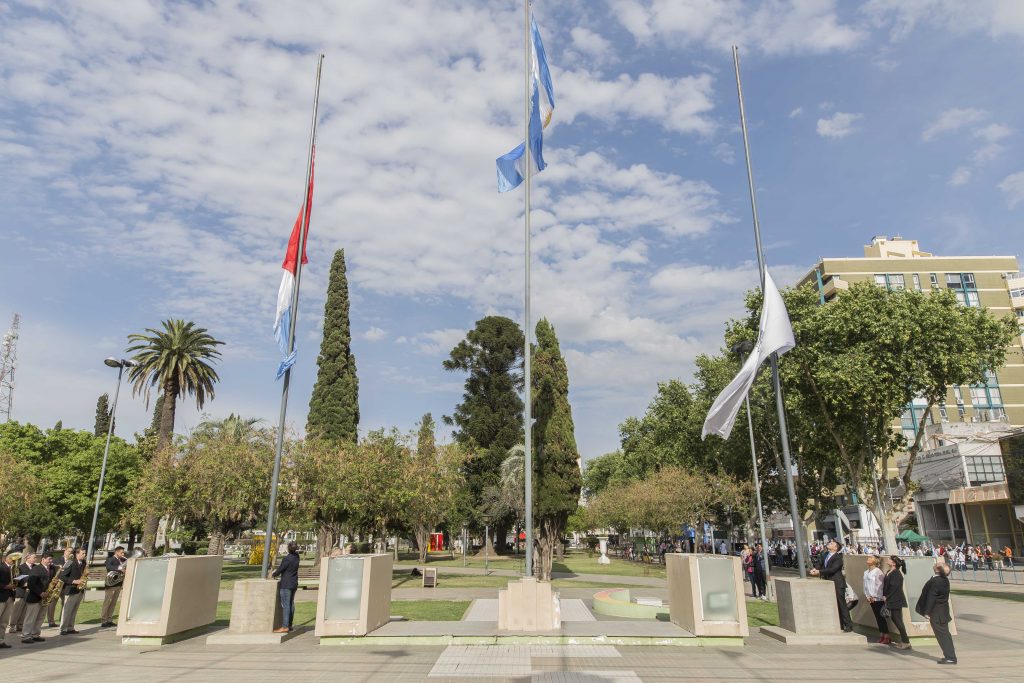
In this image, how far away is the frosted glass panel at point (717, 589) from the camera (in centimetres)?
1145

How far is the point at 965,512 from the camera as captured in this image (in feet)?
151

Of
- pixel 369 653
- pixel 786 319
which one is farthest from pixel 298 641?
pixel 786 319

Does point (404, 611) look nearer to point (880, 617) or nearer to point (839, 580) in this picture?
point (839, 580)

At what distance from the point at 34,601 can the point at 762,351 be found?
14954 mm

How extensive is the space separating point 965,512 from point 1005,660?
4439 centimetres

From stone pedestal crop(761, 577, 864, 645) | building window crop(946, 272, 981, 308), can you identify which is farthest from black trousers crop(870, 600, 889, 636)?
building window crop(946, 272, 981, 308)

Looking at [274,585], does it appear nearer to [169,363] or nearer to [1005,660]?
[1005,660]

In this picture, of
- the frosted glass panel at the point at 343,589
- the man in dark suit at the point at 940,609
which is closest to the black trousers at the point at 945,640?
the man in dark suit at the point at 940,609

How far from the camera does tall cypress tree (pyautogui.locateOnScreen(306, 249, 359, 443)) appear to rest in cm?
4334

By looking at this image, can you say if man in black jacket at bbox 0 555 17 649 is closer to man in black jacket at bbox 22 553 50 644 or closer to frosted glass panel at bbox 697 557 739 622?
man in black jacket at bbox 22 553 50 644

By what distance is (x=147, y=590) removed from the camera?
1171 centimetres

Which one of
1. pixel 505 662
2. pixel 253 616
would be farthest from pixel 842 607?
pixel 253 616

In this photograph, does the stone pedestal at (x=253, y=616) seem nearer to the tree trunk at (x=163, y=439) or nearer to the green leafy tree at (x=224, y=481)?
the green leafy tree at (x=224, y=481)

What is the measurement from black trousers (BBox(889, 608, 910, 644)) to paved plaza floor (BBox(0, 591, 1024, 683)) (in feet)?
1.08
